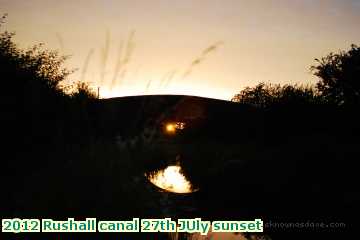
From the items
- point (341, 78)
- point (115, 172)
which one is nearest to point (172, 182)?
point (115, 172)

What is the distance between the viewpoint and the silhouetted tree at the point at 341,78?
28.0 meters

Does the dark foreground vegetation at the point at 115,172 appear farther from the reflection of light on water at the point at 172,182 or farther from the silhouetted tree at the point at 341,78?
the silhouetted tree at the point at 341,78

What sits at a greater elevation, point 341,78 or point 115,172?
point 341,78

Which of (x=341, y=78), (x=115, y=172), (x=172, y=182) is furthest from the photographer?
(x=341, y=78)

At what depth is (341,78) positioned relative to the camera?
2961 centimetres

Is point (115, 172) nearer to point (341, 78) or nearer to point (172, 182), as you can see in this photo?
point (172, 182)

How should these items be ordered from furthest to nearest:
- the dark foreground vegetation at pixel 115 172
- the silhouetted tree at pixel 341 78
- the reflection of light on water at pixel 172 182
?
the silhouetted tree at pixel 341 78 → the reflection of light on water at pixel 172 182 → the dark foreground vegetation at pixel 115 172

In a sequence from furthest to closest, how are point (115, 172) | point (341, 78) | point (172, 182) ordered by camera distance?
point (341, 78) → point (172, 182) → point (115, 172)

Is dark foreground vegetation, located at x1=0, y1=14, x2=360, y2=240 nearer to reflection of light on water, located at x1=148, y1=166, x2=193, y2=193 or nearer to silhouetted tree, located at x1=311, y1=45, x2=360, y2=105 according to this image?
reflection of light on water, located at x1=148, y1=166, x2=193, y2=193

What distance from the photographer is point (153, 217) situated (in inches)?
187

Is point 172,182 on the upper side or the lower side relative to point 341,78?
lower

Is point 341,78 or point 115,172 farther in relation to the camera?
point 341,78

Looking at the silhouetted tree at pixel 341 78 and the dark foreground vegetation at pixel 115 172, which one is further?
the silhouetted tree at pixel 341 78

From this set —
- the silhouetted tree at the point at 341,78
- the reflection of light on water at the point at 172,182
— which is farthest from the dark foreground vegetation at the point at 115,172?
the silhouetted tree at the point at 341,78
